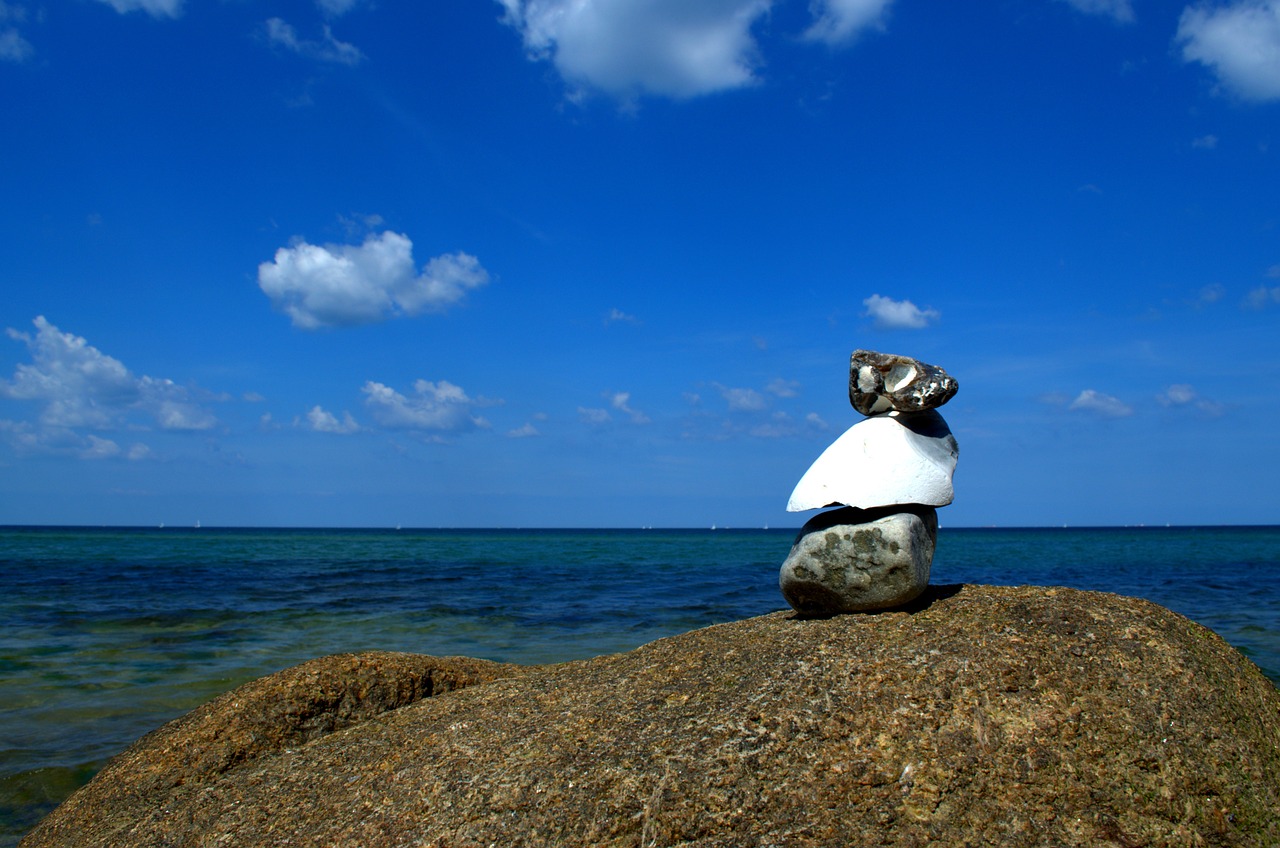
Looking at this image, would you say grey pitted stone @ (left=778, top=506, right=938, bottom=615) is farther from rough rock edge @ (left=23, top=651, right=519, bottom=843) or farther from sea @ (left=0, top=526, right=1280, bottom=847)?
sea @ (left=0, top=526, right=1280, bottom=847)

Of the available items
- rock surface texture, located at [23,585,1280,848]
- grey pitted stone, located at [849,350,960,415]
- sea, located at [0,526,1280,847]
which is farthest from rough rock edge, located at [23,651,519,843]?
grey pitted stone, located at [849,350,960,415]

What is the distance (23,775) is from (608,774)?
5751mm

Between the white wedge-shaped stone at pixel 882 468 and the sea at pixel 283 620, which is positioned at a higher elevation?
the white wedge-shaped stone at pixel 882 468

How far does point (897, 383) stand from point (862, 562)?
4.37ft

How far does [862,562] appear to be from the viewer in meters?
5.50

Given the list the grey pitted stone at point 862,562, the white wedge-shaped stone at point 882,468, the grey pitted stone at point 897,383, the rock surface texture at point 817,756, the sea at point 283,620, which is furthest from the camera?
the sea at point 283,620

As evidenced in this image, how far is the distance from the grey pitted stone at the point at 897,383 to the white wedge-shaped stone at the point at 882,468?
0.12m

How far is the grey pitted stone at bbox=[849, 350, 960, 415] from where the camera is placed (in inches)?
235

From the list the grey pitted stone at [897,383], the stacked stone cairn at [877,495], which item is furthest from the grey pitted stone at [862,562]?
the grey pitted stone at [897,383]

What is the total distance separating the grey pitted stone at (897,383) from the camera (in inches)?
235

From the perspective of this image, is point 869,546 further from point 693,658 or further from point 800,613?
point 693,658

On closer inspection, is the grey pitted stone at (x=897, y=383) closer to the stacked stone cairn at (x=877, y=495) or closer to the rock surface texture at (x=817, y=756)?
the stacked stone cairn at (x=877, y=495)

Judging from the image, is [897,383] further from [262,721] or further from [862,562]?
[262,721]

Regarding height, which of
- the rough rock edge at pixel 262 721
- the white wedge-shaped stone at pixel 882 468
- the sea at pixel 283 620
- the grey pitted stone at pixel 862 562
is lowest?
the sea at pixel 283 620
